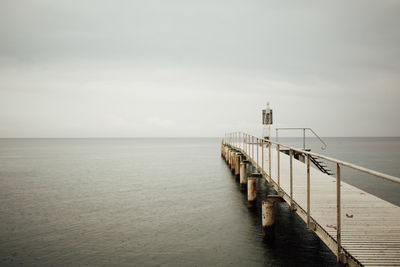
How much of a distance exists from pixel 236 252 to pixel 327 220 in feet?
10.9

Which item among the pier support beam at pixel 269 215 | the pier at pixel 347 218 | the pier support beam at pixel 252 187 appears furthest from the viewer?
the pier support beam at pixel 252 187

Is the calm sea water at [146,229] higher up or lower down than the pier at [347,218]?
lower down

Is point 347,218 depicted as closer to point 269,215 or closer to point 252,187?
point 269,215

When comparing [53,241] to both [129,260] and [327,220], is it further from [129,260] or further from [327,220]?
[327,220]

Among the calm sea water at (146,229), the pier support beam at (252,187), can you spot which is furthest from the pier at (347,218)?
the pier support beam at (252,187)

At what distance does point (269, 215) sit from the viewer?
783 cm

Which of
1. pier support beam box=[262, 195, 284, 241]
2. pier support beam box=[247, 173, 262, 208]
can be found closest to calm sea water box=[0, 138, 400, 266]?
pier support beam box=[262, 195, 284, 241]

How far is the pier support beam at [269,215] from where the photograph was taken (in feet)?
24.9

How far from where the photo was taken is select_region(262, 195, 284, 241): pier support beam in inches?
299

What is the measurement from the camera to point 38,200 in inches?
589

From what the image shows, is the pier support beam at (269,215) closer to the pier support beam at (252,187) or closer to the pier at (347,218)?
the pier at (347,218)

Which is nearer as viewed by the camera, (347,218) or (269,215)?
(347,218)

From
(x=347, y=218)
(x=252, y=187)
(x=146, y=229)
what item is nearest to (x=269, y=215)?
(x=347, y=218)

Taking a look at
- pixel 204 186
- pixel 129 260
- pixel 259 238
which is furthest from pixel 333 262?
pixel 204 186
